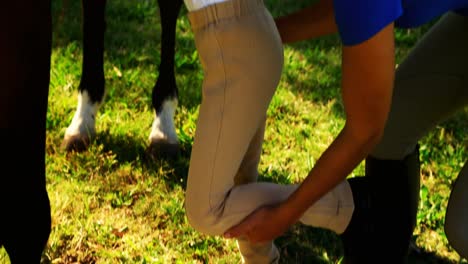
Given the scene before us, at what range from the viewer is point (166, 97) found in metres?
3.09

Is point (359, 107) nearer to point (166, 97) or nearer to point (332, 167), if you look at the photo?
point (332, 167)

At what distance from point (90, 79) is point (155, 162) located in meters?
0.48

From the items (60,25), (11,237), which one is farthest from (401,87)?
(60,25)

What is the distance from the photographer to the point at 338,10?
1448 millimetres

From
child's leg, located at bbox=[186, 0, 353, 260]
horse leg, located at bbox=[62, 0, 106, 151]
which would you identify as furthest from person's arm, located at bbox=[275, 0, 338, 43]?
horse leg, located at bbox=[62, 0, 106, 151]

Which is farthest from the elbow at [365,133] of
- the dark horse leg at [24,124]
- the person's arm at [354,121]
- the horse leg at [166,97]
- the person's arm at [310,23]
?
the horse leg at [166,97]

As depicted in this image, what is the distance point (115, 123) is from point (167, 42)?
0.41 metres

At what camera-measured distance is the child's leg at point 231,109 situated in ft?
5.63

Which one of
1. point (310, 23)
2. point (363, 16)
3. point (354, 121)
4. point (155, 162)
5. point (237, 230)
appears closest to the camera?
point (363, 16)

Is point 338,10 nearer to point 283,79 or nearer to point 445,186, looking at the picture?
point 445,186

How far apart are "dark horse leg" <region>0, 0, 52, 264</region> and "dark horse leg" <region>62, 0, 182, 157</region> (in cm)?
120

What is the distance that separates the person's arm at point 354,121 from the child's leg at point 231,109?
0.33ft

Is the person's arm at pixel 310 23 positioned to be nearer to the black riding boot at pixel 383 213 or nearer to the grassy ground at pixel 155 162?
the black riding boot at pixel 383 213

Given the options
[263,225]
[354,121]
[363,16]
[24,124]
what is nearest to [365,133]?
[354,121]
